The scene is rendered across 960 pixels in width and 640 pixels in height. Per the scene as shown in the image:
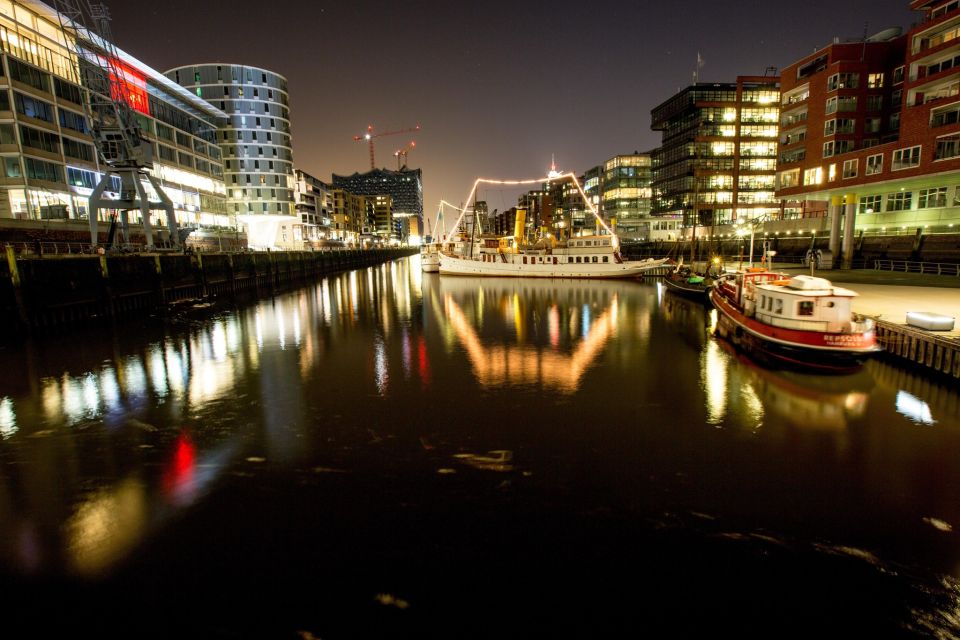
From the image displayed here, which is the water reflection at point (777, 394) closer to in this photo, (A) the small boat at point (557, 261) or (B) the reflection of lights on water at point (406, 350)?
(B) the reflection of lights on water at point (406, 350)

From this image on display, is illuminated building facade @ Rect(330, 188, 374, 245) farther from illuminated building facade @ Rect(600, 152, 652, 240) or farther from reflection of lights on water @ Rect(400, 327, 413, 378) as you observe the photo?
reflection of lights on water @ Rect(400, 327, 413, 378)

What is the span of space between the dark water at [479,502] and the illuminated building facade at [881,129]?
3559 centimetres

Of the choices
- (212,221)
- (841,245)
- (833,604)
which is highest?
(212,221)

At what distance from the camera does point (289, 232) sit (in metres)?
104

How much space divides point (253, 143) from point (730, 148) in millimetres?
95644

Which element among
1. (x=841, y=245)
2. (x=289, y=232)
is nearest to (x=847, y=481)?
(x=841, y=245)

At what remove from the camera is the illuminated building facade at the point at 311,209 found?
114 meters

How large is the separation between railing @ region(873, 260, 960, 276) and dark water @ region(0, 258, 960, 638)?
27564 millimetres

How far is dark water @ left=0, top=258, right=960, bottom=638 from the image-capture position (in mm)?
6465

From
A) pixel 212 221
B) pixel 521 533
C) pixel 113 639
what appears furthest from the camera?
pixel 212 221

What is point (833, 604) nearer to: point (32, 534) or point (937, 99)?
point (32, 534)

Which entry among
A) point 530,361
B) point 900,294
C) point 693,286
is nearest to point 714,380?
point 530,361

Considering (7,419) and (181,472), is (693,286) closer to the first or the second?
(181,472)

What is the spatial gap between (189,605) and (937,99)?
56.2 meters
